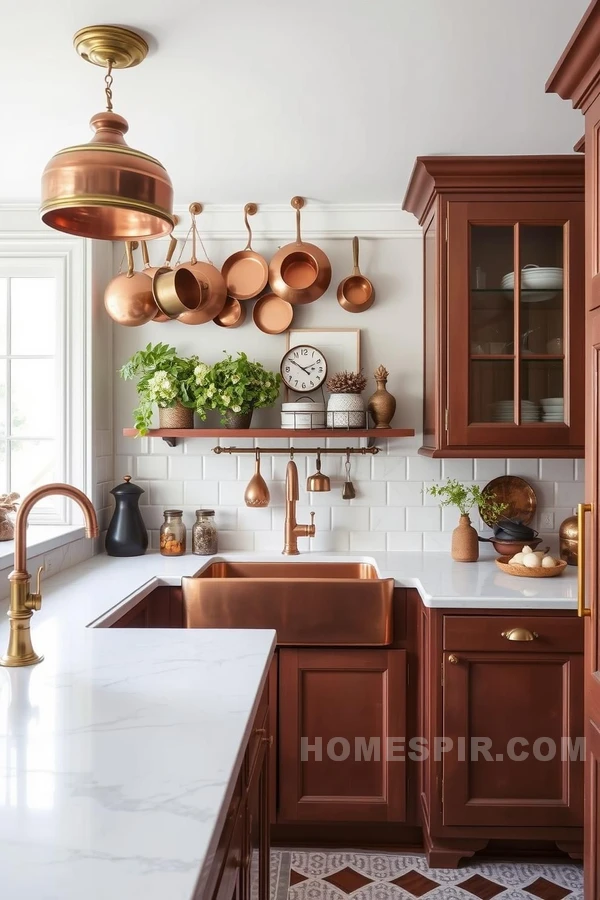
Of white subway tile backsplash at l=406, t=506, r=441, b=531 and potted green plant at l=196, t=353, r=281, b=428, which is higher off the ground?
potted green plant at l=196, t=353, r=281, b=428

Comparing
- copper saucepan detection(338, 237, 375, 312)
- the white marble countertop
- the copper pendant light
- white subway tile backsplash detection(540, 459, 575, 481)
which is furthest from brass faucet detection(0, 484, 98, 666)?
white subway tile backsplash detection(540, 459, 575, 481)

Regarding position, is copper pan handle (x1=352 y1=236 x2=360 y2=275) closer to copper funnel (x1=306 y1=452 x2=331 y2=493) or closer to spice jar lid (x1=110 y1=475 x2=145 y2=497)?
copper funnel (x1=306 y1=452 x2=331 y2=493)

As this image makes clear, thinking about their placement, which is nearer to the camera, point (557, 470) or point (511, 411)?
point (511, 411)

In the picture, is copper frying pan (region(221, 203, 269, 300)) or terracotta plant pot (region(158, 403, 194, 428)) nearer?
terracotta plant pot (region(158, 403, 194, 428))

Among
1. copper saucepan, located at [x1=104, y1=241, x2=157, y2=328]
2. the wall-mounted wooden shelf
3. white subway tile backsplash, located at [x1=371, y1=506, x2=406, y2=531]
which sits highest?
copper saucepan, located at [x1=104, y1=241, x2=157, y2=328]

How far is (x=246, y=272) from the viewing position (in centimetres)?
311

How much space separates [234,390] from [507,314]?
108cm

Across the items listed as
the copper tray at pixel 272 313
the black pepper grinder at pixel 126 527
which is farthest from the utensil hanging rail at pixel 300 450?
the copper tray at pixel 272 313

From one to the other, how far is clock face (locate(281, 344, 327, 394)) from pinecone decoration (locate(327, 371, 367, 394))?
139mm

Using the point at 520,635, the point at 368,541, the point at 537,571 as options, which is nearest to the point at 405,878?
the point at 520,635

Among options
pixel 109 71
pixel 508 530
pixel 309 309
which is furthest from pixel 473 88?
pixel 508 530

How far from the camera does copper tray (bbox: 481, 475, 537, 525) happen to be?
3051 millimetres

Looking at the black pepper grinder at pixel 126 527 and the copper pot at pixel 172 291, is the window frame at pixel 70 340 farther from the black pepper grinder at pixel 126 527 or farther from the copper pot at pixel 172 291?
the copper pot at pixel 172 291

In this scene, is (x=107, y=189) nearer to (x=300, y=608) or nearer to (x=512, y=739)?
Answer: (x=300, y=608)
